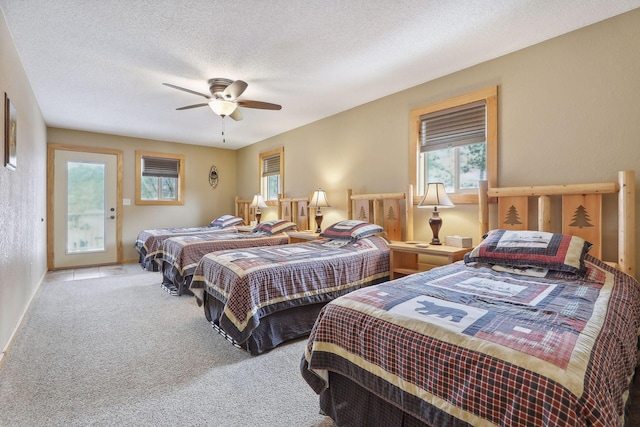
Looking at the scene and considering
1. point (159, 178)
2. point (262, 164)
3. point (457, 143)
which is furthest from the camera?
point (159, 178)

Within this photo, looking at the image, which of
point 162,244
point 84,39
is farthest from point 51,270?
point 84,39

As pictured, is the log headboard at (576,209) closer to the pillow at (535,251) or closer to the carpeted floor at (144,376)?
the pillow at (535,251)

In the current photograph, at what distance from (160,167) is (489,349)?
21.9 ft

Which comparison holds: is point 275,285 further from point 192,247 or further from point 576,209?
point 576,209

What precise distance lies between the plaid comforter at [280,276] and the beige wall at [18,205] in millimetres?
1309

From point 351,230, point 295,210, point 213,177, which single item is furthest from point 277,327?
point 213,177

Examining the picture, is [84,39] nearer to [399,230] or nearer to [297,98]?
[297,98]

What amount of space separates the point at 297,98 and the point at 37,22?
93.0 inches

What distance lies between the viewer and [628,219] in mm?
2090

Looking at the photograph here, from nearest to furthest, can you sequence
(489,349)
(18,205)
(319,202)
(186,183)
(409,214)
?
(489,349), (18,205), (409,214), (319,202), (186,183)

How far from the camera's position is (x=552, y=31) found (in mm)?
2438

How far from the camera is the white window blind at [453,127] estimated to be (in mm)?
3018

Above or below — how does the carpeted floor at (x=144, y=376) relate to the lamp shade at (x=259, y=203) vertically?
below

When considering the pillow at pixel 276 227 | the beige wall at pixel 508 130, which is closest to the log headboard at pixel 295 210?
the pillow at pixel 276 227
